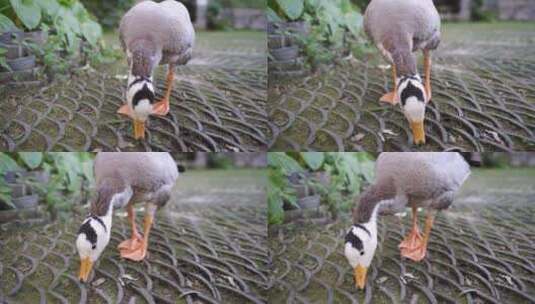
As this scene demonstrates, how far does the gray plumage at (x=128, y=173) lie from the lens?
1384mm

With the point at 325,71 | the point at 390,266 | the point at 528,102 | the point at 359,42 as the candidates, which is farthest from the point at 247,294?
the point at 528,102

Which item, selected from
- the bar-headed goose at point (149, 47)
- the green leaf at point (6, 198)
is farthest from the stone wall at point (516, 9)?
the green leaf at point (6, 198)

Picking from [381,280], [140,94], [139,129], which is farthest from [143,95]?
[381,280]

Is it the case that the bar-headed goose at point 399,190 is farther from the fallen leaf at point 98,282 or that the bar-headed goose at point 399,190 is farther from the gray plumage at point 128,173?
the fallen leaf at point 98,282

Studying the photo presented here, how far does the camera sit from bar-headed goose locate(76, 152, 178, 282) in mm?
1353

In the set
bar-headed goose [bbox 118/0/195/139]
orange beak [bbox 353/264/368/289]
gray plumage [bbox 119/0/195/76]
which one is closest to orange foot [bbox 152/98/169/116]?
bar-headed goose [bbox 118/0/195/139]

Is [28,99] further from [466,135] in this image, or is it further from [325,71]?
[466,135]

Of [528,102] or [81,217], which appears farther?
[81,217]

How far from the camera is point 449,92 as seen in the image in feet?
4.50

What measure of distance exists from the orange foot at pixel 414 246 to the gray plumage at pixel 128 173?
73 centimetres

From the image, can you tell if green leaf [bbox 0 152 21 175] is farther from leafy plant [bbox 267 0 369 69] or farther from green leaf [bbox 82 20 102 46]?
leafy plant [bbox 267 0 369 69]

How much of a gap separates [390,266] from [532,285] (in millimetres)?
390

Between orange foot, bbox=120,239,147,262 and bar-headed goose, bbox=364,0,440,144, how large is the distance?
813 millimetres

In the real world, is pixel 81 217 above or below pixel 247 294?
above
